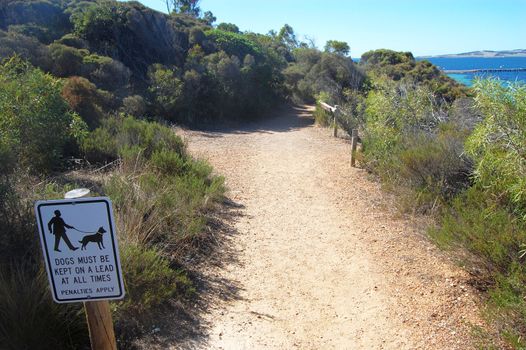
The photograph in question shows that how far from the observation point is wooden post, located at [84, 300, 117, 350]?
2.46 m

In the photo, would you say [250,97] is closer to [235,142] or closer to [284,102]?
[284,102]

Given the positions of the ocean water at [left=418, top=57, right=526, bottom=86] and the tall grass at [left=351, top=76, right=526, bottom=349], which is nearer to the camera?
the tall grass at [left=351, top=76, right=526, bottom=349]

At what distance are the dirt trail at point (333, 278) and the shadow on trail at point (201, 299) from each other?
8cm

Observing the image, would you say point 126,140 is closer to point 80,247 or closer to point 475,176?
point 475,176

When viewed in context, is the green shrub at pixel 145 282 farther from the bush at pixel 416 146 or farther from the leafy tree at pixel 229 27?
the leafy tree at pixel 229 27

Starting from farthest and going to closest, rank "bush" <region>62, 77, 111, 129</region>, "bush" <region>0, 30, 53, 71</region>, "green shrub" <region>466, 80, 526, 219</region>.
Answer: "bush" <region>0, 30, 53, 71</region> < "bush" <region>62, 77, 111, 129</region> < "green shrub" <region>466, 80, 526, 219</region>

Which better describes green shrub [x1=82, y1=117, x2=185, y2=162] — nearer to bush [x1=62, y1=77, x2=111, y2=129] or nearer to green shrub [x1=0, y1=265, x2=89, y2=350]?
bush [x1=62, y1=77, x2=111, y2=129]

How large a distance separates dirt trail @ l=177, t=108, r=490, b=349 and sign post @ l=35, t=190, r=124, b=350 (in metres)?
1.98

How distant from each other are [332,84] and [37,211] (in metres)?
23.7

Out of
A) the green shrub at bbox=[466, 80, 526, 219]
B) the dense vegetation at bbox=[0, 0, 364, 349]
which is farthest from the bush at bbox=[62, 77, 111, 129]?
the green shrub at bbox=[466, 80, 526, 219]

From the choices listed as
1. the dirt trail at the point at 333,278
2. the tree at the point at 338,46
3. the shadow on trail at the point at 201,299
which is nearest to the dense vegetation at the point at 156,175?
the shadow on trail at the point at 201,299

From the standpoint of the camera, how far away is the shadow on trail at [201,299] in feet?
13.0

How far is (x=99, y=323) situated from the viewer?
2482 mm

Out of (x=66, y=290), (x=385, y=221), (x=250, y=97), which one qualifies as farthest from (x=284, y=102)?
(x=66, y=290)
